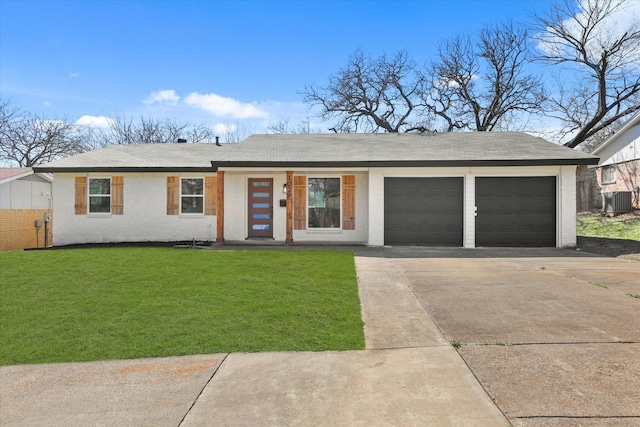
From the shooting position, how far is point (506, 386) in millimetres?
3309

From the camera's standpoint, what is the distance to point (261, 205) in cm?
1382

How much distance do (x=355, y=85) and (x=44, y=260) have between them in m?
27.6

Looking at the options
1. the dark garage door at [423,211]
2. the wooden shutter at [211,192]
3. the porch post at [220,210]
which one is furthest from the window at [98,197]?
the dark garage door at [423,211]

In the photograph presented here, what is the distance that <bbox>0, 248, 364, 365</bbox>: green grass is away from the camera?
458 cm

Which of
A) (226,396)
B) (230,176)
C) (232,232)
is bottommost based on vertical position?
(226,396)

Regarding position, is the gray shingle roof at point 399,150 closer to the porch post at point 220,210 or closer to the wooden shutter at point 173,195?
the porch post at point 220,210

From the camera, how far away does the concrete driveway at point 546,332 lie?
3.01 meters

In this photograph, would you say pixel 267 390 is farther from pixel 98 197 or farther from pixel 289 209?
pixel 98 197

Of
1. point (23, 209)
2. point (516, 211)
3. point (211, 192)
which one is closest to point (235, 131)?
point (23, 209)

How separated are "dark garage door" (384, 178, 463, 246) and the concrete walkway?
8515mm

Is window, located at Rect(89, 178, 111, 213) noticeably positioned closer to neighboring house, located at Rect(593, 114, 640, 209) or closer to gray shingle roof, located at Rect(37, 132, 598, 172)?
gray shingle roof, located at Rect(37, 132, 598, 172)

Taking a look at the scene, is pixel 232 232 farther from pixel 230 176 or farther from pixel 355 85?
pixel 355 85

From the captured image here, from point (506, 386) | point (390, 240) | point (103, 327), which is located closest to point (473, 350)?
point (506, 386)

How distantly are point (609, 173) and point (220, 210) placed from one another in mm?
22462
